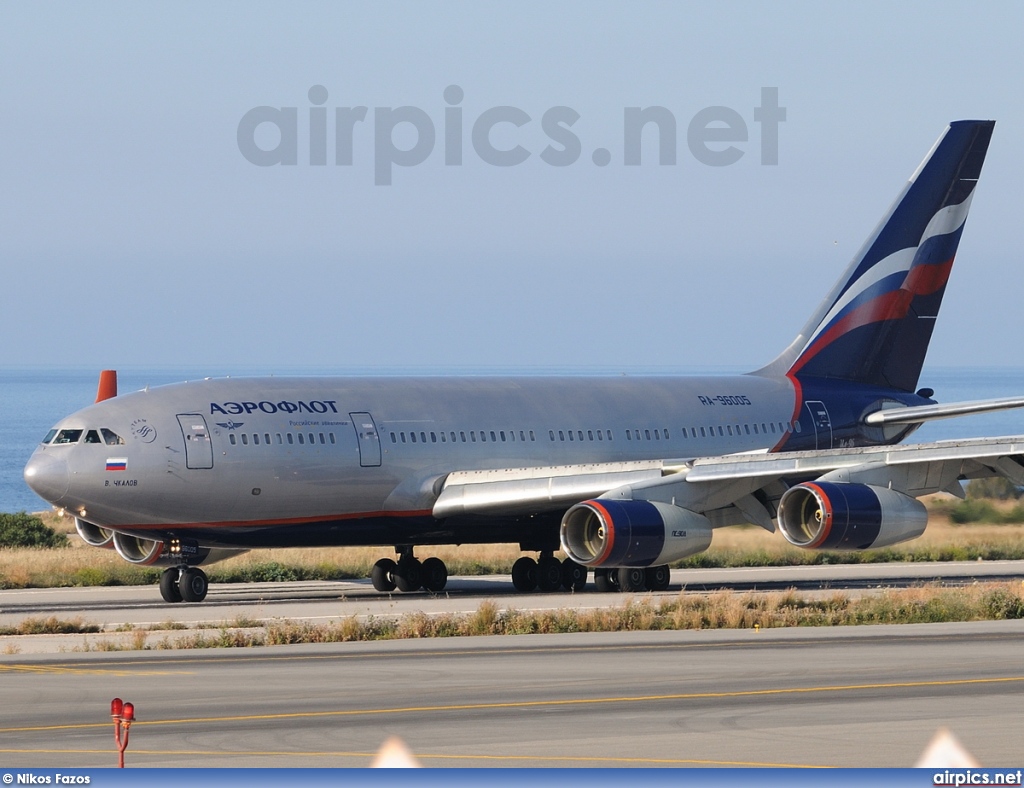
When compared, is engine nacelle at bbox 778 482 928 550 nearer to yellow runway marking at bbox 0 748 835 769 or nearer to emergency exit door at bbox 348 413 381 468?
emergency exit door at bbox 348 413 381 468

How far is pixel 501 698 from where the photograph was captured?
18922 mm

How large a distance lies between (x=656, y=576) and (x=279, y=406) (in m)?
8.15

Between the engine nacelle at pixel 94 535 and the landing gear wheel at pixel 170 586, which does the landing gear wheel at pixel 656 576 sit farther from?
the engine nacelle at pixel 94 535

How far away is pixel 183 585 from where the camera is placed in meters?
34.9

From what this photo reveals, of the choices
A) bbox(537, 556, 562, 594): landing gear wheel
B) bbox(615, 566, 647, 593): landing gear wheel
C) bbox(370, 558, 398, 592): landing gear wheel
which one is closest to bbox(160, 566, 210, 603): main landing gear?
bbox(370, 558, 398, 592): landing gear wheel

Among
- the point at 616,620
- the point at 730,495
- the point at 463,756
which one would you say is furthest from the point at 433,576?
the point at 463,756

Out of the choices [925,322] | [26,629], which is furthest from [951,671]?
[925,322]

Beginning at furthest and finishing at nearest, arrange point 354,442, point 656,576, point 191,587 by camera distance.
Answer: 1. point 656,576
2. point 354,442
3. point 191,587

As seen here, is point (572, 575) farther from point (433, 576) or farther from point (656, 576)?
point (433, 576)

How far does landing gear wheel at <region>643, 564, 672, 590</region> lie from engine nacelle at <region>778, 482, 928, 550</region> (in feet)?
9.69

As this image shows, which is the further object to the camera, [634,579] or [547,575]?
[547,575]

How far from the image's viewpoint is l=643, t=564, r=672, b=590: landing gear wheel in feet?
120

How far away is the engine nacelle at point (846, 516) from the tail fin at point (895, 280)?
390 inches

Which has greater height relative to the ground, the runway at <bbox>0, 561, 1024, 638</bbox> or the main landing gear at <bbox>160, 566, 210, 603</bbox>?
the main landing gear at <bbox>160, 566, 210, 603</bbox>
